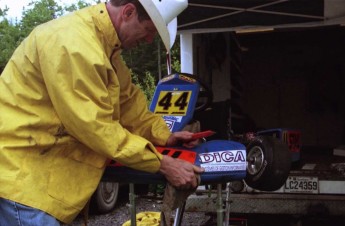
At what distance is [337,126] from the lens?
10.9 meters

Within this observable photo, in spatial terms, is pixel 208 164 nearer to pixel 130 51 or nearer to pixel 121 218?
pixel 121 218

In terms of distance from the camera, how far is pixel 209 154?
334cm

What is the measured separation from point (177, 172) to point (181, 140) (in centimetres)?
68

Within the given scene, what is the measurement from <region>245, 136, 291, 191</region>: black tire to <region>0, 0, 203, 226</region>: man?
45.1 inches

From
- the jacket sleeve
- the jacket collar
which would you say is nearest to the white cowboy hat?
the jacket collar

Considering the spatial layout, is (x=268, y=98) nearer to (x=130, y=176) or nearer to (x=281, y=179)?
(x=281, y=179)

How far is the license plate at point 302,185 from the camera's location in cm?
573

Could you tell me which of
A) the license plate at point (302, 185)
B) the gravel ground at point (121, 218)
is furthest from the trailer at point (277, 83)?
the gravel ground at point (121, 218)

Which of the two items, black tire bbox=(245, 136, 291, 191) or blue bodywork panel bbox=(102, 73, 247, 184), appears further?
black tire bbox=(245, 136, 291, 191)

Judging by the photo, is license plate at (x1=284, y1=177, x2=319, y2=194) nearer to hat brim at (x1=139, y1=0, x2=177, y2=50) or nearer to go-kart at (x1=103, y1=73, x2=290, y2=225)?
go-kart at (x1=103, y1=73, x2=290, y2=225)

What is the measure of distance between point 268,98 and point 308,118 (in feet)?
2.66

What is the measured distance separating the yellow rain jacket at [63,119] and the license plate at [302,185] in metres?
3.27

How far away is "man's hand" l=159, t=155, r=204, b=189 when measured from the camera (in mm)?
2814

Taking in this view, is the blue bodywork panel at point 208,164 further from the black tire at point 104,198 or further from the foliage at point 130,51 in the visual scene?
the foliage at point 130,51
